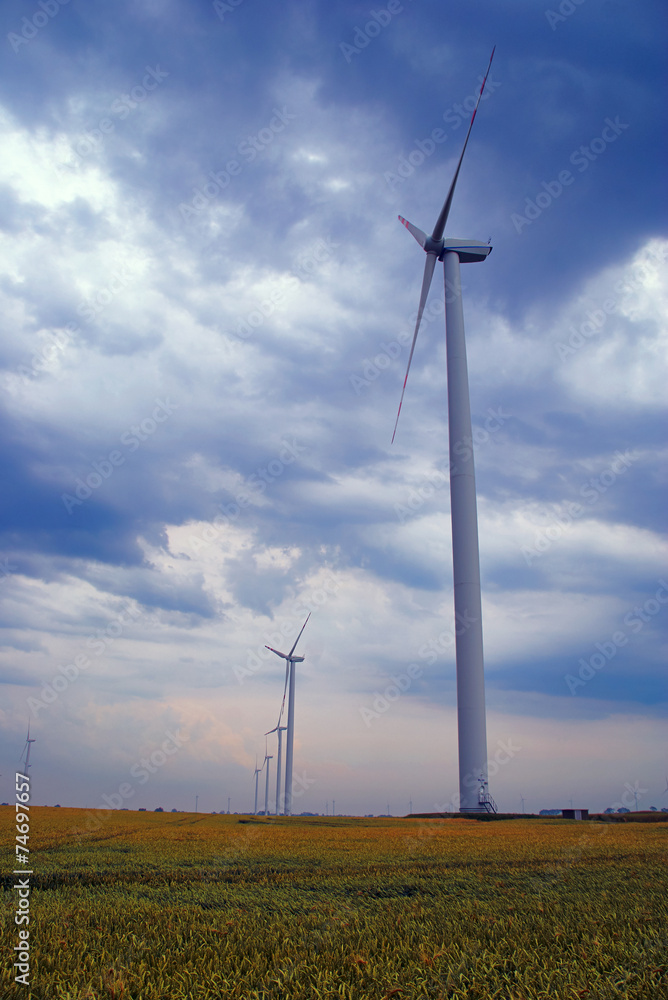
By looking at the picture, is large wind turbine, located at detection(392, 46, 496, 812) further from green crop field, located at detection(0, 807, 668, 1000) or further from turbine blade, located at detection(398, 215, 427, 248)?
green crop field, located at detection(0, 807, 668, 1000)

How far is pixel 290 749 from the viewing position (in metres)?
104

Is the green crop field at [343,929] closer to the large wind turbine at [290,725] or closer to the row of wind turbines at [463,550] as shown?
the row of wind turbines at [463,550]

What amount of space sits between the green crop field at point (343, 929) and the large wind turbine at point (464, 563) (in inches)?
1430

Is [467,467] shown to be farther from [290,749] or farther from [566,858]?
[290,749]

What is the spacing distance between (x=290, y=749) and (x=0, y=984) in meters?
106

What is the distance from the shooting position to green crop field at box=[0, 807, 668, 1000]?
564cm

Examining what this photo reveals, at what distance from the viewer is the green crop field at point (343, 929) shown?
5.64 m

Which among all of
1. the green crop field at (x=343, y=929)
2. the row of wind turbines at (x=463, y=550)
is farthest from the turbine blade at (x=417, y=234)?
the green crop field at (x=343, y=929)

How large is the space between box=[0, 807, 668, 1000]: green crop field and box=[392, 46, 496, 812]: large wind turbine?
36.3 m

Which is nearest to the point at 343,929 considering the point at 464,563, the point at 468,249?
the point at 464,563

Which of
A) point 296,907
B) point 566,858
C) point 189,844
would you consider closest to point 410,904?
point 296,907

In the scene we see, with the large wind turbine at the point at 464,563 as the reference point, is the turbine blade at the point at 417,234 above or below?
above

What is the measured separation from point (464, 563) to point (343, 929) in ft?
153

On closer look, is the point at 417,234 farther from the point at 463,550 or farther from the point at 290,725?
the point at 290,725
